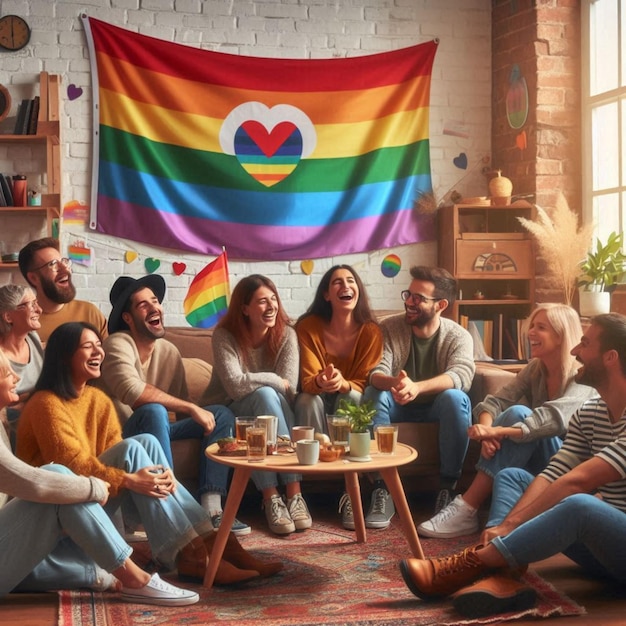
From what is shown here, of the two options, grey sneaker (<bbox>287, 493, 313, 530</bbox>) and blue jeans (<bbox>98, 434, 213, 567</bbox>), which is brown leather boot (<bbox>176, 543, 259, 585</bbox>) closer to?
blue jeans (<bbox>98, 434, 213, 567</bbox>)

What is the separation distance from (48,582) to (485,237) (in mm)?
3185

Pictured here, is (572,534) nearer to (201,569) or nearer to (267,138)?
(201,569)

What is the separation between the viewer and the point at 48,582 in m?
2.73

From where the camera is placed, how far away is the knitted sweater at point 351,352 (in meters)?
3.85

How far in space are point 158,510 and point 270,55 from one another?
126 inches

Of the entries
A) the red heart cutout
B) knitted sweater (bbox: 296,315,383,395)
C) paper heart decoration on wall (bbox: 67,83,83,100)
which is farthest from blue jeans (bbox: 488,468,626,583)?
paper heart decoration on wall (bbox: 67,83,83,100)

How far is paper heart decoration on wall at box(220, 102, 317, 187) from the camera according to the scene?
525 cm

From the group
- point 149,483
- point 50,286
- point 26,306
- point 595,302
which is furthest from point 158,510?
point 595,302

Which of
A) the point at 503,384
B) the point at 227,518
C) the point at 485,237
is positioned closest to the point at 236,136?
the point at 485,237

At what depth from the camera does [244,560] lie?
9.72ft

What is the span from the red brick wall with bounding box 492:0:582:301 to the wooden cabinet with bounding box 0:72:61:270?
2489mm

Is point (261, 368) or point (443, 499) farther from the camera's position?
point (261, 368)

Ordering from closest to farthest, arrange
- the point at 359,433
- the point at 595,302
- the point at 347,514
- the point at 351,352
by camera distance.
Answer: the point at 359,433 < the point at 347,514 < the point at 351,352 < the point at 595,302

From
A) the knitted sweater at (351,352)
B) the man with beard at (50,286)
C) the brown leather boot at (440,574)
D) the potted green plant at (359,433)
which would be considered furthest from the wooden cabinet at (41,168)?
the brown leather boot at (440,574)
